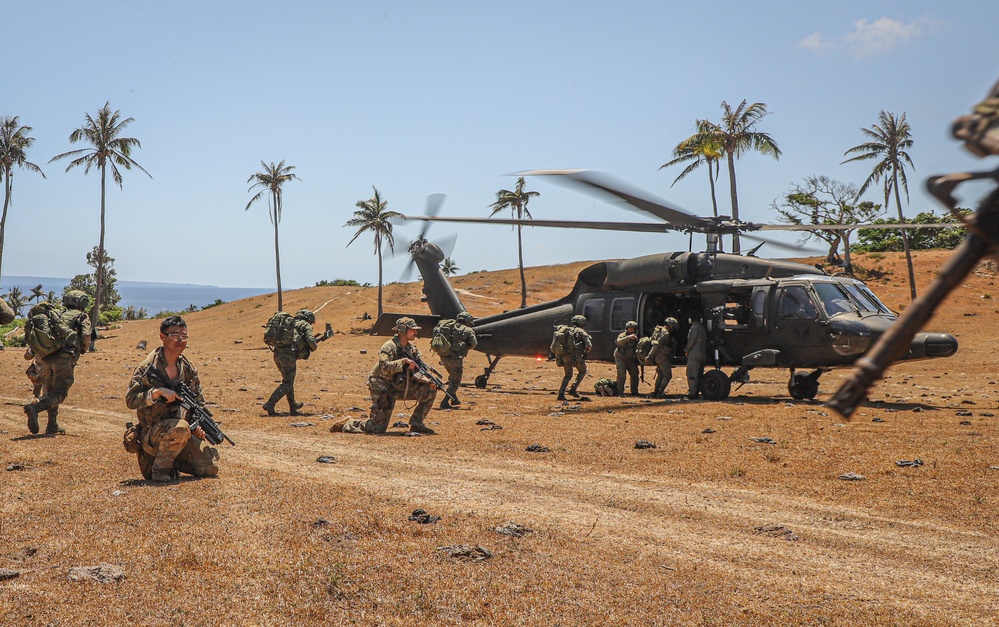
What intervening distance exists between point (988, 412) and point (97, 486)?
12901 mm

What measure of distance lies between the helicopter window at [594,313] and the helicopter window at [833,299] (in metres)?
4.69

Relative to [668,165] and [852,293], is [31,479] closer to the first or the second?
[852,293]

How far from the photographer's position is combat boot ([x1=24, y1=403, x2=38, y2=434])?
37.2 feet

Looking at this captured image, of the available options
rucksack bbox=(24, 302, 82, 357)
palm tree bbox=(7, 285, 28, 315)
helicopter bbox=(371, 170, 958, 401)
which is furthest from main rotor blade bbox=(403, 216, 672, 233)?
palm tree bbox=(7, 285, 28, 315)

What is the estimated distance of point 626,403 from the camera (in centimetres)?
1633

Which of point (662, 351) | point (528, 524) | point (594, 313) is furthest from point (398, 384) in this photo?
point (594, 313)

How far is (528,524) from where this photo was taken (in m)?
6.83

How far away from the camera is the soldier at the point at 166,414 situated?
795 cm

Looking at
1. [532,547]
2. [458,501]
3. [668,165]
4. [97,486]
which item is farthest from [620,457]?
[668,165]

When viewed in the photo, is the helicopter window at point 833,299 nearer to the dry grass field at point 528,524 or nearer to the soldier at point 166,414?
the dry grass field at point 528,524

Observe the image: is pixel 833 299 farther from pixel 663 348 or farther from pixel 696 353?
pixel 663 348

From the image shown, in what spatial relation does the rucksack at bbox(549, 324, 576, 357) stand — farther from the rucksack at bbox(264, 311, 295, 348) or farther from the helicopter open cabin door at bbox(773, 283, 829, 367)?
the rucksack at bbox(264, 311, 295, 348)

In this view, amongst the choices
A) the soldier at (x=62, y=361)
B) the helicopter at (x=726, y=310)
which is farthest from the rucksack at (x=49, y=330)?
the helicopter at (x=726, y=310)

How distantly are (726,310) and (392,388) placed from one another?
24.2 ft
